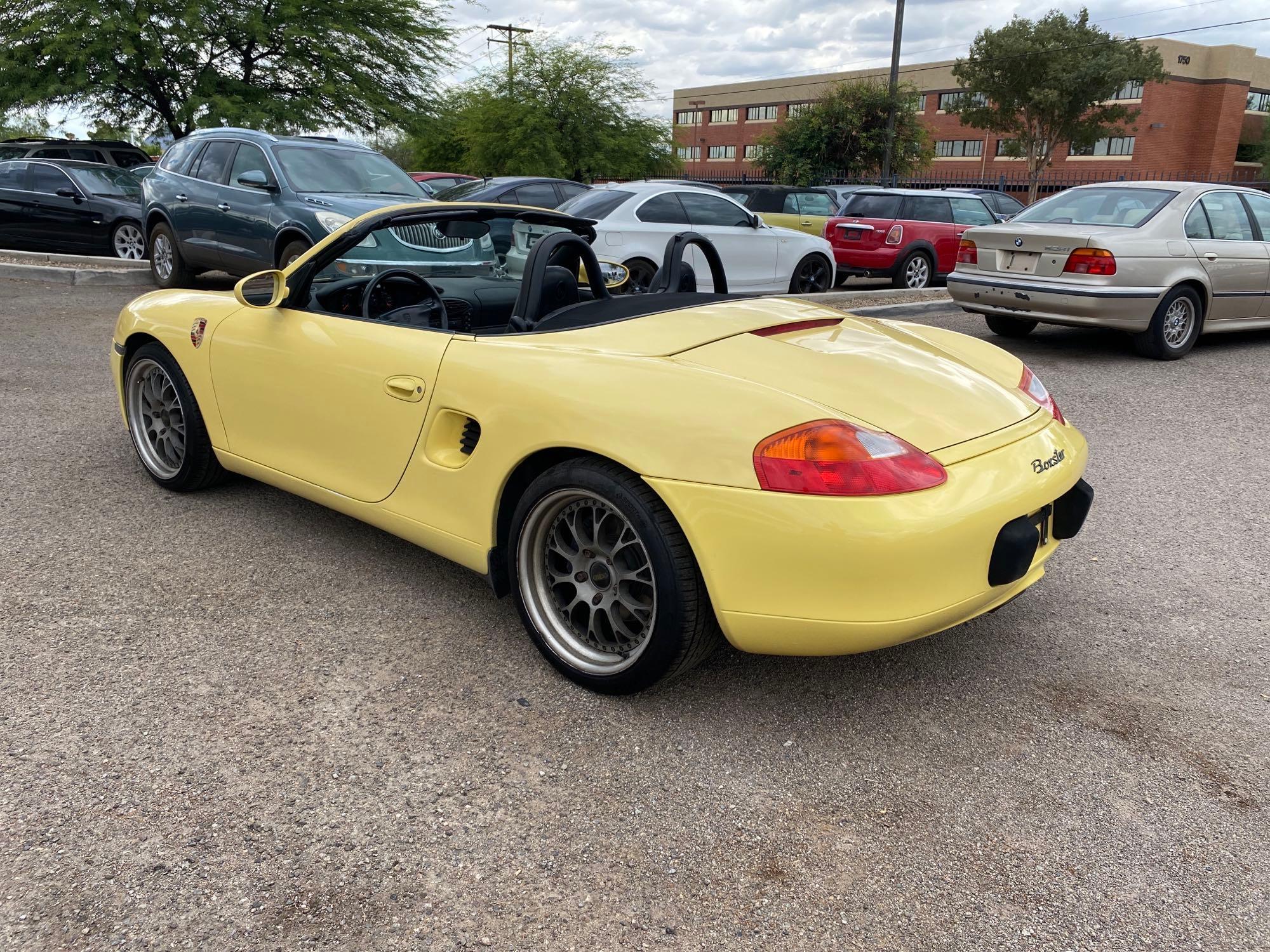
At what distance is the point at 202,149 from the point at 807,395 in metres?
10.1

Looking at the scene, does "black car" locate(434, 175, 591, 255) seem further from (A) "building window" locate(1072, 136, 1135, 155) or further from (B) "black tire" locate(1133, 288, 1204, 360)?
(A) "building window" locate(1072, 136, 1135, 155)

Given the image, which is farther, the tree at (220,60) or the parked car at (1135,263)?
the tree at (220,60)

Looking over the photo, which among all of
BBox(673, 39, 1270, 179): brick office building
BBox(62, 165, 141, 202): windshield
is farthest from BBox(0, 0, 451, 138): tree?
BBox(673, 39, 1270, 179): brick office building

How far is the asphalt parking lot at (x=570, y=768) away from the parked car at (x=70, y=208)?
10928 millimetres

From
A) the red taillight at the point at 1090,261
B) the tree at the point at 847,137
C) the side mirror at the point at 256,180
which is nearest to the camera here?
the red taillight at the point at 1090,261

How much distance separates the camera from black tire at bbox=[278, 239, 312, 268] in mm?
9391

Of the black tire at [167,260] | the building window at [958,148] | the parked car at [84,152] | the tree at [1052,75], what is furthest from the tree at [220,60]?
the building window at [958,148]

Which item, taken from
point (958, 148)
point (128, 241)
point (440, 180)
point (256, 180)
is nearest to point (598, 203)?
point (256, 180)

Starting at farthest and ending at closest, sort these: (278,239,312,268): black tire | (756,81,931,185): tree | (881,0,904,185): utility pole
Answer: (756,81,931,185): tree
(881,0,904,185): utility pole
(278,239,312,268): black tire

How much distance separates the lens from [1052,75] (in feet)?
131

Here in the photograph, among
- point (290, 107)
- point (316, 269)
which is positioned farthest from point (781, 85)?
point (316, 269)

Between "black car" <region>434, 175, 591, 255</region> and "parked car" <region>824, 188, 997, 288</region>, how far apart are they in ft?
12.8

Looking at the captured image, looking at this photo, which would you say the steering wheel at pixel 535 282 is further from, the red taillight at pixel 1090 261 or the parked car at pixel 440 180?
the parked car at pixel 440 180

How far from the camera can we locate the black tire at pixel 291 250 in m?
9.39
